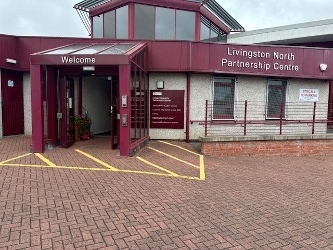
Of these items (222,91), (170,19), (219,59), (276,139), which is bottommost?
(276,139)

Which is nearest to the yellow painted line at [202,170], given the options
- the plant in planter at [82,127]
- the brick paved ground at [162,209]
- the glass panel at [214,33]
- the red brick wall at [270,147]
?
the brick paved ground at [162,209]

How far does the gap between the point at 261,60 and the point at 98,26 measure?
8918 mm

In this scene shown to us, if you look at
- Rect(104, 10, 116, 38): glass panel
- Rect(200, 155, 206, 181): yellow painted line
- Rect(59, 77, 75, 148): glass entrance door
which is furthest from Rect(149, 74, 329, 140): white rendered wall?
Rect(104, 10, 116, 38): glass panel

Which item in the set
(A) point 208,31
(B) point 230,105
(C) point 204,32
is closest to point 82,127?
(B) point 230,105

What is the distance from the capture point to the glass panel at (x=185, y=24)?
13703 mm

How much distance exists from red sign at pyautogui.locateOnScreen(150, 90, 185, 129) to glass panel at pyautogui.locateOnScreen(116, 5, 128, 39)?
478 cm

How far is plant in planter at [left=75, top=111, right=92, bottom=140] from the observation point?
33.8 ft

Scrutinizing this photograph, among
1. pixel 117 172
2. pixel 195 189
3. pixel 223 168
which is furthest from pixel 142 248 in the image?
pixel 223 168

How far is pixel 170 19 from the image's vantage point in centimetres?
1366

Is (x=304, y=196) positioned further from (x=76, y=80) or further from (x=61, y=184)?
(x=76, y=80)

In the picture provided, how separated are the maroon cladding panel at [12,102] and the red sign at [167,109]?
5260mm

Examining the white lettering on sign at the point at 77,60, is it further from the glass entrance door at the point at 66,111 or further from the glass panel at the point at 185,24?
the glass panel at the point at 185,24

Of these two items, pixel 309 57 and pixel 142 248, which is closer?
pixel 142 248

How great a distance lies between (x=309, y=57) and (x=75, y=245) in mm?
11731
